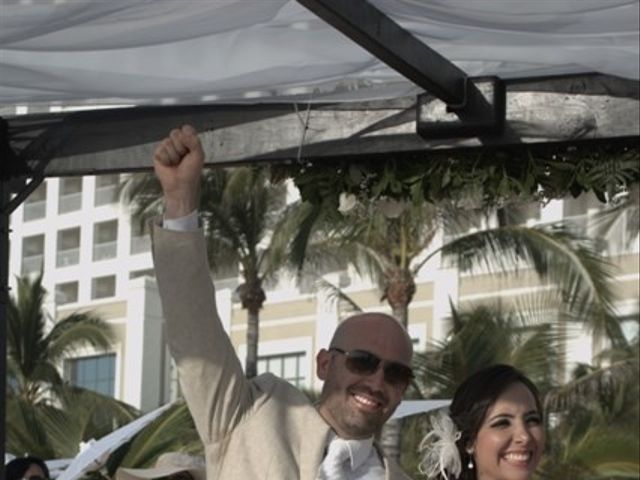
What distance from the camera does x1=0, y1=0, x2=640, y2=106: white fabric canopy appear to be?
5.55m

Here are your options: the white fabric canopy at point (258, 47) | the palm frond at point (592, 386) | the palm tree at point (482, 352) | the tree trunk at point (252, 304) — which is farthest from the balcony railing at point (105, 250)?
the white fabric canopy at point (258, 47)

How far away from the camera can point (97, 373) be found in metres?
56.4

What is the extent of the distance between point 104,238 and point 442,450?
196ft

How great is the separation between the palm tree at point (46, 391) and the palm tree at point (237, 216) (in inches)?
106

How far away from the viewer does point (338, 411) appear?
5051mm

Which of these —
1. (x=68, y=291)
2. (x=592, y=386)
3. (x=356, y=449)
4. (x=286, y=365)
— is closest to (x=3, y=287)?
(x=356, y=449)

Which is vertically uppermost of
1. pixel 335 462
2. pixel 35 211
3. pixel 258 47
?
pixel 35 211

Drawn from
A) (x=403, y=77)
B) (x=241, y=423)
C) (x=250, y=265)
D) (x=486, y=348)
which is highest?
(x=250, y=265)

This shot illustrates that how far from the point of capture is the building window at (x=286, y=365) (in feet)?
165

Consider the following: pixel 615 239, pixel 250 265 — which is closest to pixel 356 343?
pixel 250 265

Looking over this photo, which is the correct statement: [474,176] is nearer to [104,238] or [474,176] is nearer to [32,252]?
[104,238]

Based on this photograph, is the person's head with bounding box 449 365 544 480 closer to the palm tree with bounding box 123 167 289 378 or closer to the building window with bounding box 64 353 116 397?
the palm tree with bounding box 123 167 289 378

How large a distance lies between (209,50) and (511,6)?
40.6 inches

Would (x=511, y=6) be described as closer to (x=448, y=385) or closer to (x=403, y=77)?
(x=403, y=77)
